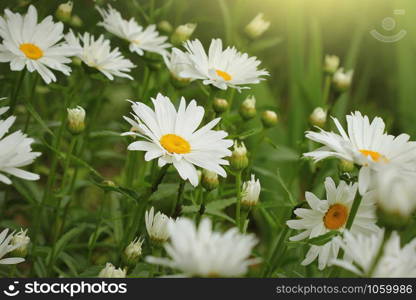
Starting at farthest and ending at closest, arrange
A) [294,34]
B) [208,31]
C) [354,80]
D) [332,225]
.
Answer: [354,80]
[208,31]
[294,34]
[332,225]

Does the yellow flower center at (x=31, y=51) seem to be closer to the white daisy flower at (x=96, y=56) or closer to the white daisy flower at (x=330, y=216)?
the white daisy flower at (x=96, y=56)

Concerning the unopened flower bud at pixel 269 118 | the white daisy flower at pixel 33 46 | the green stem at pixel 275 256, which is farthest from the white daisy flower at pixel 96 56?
the green stem at pixel 275 256

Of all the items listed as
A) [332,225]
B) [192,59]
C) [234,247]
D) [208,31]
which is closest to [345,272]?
[332,225]

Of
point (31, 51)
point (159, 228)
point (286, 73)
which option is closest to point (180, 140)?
point (159, 228)

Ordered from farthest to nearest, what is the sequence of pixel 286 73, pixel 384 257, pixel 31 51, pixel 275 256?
pixel 286 73 < pixel 31 51 < pixel 275 256 < pixel 384 257

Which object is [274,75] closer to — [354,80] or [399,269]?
[354,80]

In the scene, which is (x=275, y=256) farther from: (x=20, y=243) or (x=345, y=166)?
(x=20, y=243)
